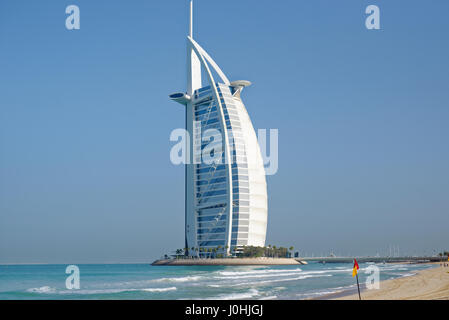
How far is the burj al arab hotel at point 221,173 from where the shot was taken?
351 feet

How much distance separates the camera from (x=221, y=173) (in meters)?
109

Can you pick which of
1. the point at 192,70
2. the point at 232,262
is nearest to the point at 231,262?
the point at 232,262

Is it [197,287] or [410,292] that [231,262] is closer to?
[197,287]

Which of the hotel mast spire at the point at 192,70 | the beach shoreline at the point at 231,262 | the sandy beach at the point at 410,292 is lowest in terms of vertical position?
the beach shoreline at the point at 231,262

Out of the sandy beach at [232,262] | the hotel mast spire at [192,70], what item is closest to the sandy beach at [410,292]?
the sandy beach at [232,262]

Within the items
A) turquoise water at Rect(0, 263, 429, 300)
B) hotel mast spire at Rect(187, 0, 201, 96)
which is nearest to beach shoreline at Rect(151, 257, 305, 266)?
hotel mast spire at Rect(187, 0, 201, 96)

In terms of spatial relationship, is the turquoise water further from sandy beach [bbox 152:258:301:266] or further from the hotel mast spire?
the hotel mast spire

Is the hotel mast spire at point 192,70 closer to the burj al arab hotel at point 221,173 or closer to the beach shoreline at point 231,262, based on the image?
the burj al arab hotel at point 221,173

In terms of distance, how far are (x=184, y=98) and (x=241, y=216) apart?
32320mm

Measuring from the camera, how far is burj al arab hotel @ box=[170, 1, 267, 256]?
10688 cm
